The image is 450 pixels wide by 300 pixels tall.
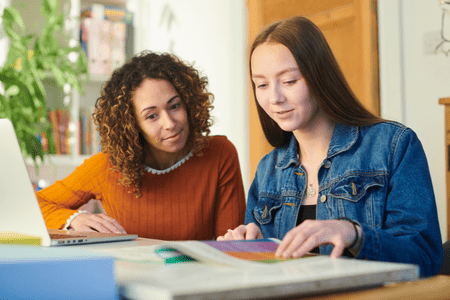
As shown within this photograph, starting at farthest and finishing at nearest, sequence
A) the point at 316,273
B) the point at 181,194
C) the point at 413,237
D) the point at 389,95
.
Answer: the point at 389,95
the point at 181,194
the point at 413,237
the point at 316,273

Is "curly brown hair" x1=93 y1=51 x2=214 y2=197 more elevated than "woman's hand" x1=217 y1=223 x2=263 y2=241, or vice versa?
"curly brown hair" x1=93 y1=51 x2=214 y2=197

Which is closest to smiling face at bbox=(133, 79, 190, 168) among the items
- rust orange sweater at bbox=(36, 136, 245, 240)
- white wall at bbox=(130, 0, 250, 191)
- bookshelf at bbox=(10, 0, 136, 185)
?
rust orange sweater at bbox=(36, 136, 245, 240)

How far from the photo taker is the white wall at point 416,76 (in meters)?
2.39

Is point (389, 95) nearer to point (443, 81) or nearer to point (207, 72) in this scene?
point (443, 81)

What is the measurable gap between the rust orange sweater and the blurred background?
451mm

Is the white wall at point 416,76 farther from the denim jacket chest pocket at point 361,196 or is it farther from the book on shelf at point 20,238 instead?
the book on shelf at point 20,238

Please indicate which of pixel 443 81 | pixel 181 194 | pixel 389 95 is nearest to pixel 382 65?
pixel 389 95

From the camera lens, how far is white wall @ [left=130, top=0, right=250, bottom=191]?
3584 millimetres

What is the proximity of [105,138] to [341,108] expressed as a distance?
0.88 meters

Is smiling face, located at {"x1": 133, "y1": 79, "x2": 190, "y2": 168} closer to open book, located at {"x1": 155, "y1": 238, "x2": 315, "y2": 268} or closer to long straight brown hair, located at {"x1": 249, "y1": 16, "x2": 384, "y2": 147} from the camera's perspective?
long straight brown hair, located at {"x1": 249, "y1": 16, "x2": 384, "y2": 147}

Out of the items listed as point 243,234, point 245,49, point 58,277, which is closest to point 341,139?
point 243,234

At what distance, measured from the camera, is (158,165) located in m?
1.70

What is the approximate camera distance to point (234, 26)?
11.9 feet

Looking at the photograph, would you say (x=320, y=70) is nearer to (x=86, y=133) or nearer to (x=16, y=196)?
(x=16, y=196)
